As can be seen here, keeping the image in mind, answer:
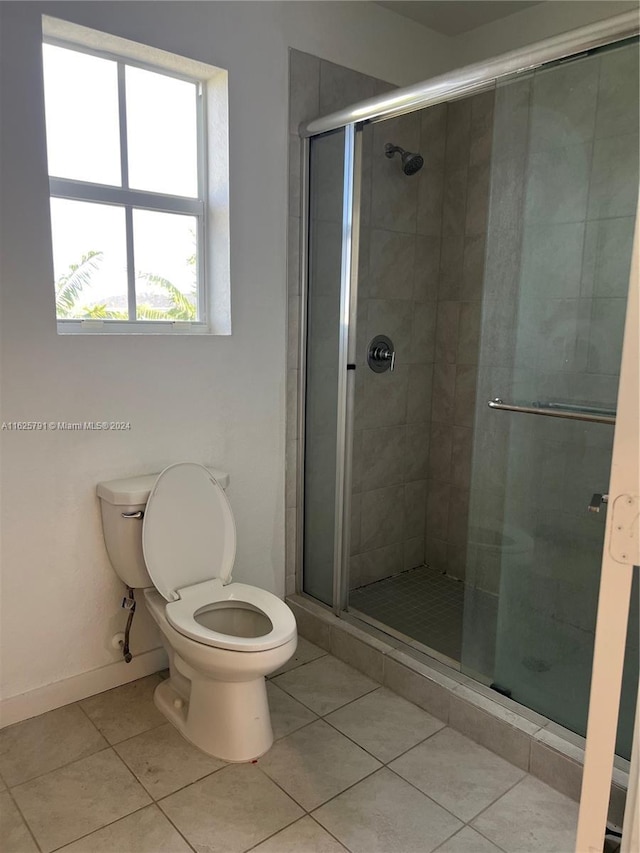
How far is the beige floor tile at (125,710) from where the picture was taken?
2061 mm

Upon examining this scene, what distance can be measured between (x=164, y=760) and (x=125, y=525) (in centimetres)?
73

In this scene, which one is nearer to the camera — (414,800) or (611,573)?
(611,573)

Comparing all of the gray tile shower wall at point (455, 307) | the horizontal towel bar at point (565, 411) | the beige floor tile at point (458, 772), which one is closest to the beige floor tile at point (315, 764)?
the beige floor tile at point (458, 772)

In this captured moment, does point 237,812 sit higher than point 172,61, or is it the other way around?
point 172,61

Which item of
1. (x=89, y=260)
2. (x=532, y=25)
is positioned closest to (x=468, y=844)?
(x=89, y=260)

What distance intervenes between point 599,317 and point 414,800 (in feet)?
4.80

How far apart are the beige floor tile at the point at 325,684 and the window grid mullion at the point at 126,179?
1446mm

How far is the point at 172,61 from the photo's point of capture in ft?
7.06

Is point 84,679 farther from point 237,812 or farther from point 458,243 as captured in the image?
point 458,243

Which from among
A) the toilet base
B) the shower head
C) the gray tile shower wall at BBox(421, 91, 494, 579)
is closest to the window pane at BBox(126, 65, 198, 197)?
the shower head

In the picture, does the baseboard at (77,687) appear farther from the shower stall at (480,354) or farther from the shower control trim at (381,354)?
the shower control trim at (381,354)

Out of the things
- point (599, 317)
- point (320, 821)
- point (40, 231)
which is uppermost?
point (40, 231)

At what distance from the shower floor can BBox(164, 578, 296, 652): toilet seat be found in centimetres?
70

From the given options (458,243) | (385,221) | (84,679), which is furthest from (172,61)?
(84,679)
